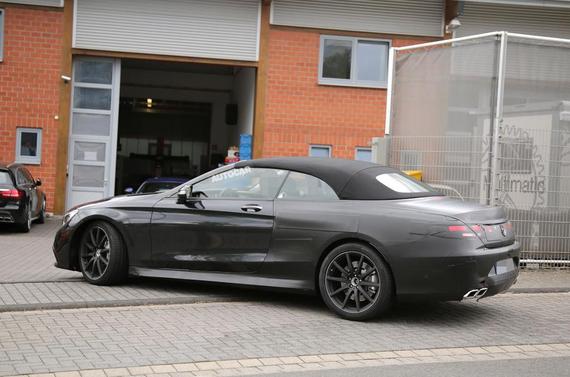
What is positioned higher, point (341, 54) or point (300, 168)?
point (341, 54)

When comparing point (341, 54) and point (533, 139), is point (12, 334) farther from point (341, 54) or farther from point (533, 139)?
point (341, 54)

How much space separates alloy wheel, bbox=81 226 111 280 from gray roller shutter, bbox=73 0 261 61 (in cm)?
1069

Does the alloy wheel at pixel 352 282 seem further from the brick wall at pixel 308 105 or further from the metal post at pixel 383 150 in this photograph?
the brick wall at pixel 308 105

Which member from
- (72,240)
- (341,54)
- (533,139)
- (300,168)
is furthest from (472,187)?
(341,54)

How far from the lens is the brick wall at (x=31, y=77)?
1789 cm

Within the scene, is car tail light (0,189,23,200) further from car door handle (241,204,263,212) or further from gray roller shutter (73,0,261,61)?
car door handle (241,204,263,212)

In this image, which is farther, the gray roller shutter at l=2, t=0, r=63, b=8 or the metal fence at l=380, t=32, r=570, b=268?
the gray roller shutter at l=2, t=0, r=63, b=8

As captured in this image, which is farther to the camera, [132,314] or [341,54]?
[341,54]

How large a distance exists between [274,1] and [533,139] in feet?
31.3

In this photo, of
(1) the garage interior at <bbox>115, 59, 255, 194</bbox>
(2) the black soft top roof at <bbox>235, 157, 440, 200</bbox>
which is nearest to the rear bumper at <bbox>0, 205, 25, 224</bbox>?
(2) the black soft top roof at <bbox>235, 157, 440, 200</bbox>

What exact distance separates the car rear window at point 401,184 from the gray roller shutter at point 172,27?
11393 millimetres

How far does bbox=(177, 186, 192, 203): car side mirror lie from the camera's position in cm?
774

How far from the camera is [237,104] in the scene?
23.7 metres

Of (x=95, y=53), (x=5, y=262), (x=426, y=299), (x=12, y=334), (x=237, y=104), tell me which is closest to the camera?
(x=12, y=334)
